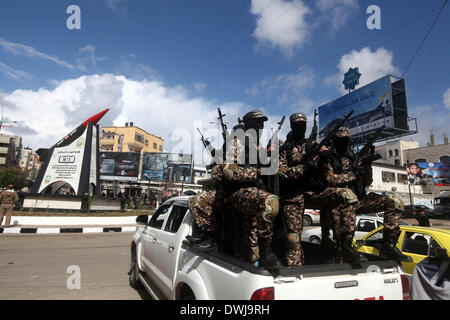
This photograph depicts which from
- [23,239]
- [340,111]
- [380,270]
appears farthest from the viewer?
[340,111]

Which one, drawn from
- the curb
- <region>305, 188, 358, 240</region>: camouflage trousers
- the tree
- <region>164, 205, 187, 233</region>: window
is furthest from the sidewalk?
the tree

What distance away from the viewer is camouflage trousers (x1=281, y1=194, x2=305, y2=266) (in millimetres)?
2793

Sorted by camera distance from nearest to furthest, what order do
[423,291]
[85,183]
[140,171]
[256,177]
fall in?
[423,291] < [256,177] < [85,183] < [140,171]

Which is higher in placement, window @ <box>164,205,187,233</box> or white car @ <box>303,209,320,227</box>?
window @ <box>164,205,187,233</box>

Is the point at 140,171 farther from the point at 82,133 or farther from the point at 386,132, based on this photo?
the point at 386,132

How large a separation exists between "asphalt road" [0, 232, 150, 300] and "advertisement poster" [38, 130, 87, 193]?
7.44 metres

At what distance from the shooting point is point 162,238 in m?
3.37

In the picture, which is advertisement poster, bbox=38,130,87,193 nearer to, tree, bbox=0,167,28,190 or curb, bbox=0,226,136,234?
curb, bbox=0,226,136,234

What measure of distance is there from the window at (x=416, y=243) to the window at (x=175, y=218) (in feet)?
12.9

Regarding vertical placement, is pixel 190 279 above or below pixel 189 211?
below

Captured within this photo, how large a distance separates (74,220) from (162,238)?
11.4 m

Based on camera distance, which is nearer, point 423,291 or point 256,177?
point 423,291

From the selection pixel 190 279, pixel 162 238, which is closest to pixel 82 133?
pixel 162 238

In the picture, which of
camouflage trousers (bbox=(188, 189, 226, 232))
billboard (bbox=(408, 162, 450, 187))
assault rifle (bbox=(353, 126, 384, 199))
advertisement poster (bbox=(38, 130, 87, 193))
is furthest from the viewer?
billboard (bbox=(408, 162, 450, 187))
